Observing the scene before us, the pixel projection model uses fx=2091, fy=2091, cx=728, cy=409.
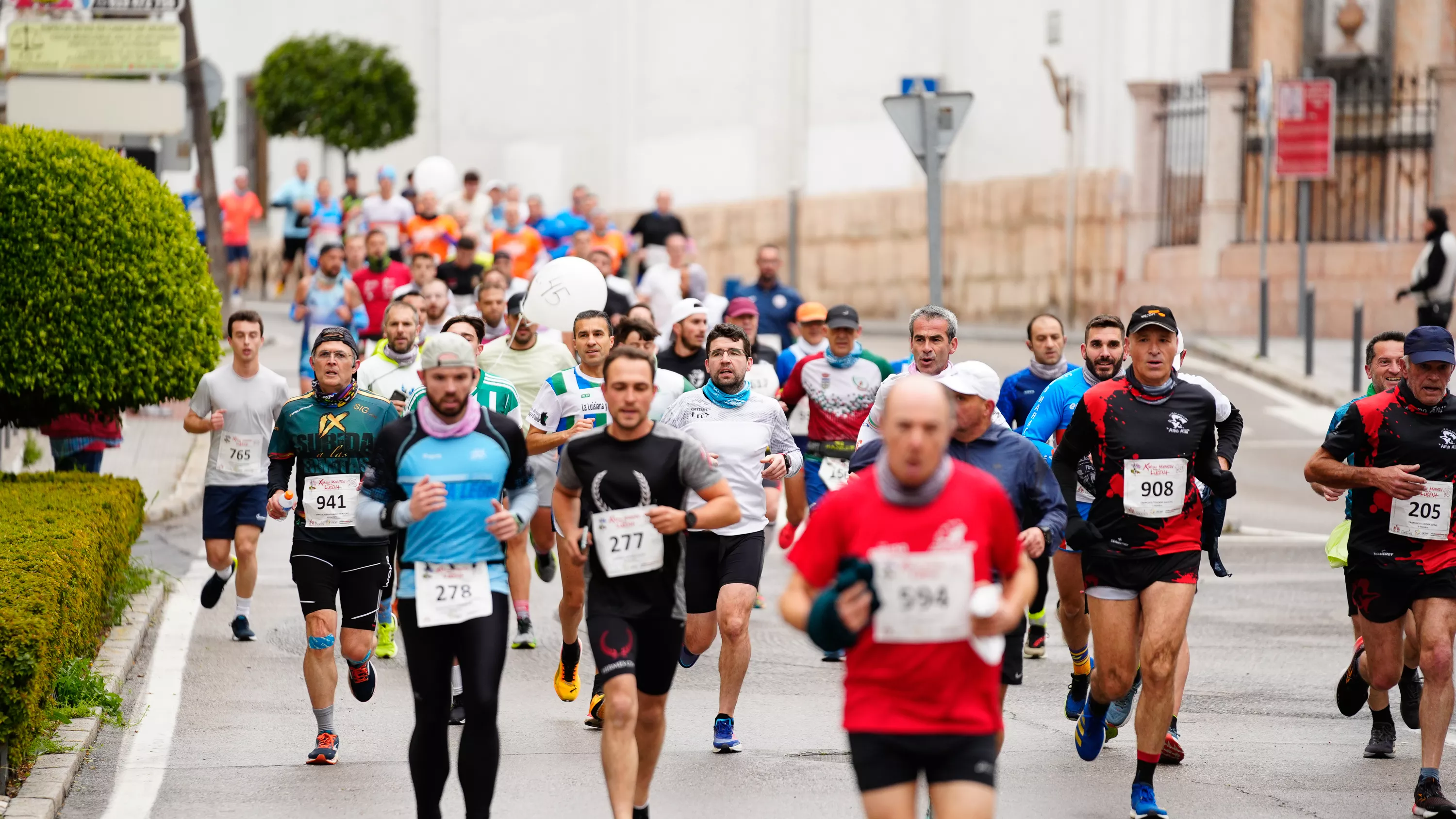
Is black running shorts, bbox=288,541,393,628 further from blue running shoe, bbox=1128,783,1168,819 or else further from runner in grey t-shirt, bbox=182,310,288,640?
blue running shoe, bbox=1128,783,1168,819

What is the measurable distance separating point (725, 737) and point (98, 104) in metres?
9.75

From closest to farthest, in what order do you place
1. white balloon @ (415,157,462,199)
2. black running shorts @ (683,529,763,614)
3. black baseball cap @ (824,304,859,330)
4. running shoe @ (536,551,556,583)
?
black running shorts @ (683,529,763,614), black baseball cap @ (824,304,859,330), running shoe @ (536,551,556,583), white balloon @ (415,157,462,199)

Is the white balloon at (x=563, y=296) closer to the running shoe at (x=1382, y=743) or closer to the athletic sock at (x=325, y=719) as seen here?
the athletic sock at (x=325, y=719)

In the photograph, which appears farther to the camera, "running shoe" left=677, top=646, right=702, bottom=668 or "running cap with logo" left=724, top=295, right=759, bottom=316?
"running cap with logo" left=724, top=295, right=759, bottom=316

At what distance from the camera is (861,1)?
35.2 m

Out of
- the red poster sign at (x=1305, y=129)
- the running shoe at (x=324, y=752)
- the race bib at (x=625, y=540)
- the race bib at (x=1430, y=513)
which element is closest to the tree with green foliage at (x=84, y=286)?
the running shoe at (x=324, y=752)

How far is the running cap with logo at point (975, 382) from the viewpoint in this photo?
7426 mm

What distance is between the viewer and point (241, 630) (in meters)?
11.3

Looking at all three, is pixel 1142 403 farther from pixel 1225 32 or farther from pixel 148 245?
pixel 1225 32

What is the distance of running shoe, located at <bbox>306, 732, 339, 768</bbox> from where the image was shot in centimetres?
852

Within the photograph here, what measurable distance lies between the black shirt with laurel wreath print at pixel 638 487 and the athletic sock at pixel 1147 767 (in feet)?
5.94

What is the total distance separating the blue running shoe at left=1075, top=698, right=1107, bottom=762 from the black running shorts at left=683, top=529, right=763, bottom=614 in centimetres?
153

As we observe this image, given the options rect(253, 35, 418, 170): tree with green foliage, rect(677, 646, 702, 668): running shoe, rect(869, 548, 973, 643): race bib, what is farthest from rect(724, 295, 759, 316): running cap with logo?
rect(253, 35, 418, 170): tree with green foliage

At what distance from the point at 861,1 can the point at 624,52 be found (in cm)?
716
